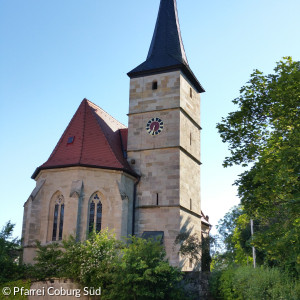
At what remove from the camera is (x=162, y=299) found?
17234mm

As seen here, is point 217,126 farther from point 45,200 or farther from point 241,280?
point 45,200

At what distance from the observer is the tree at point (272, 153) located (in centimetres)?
1476

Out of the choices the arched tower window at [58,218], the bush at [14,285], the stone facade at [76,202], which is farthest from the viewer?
the arched tower window at [58,218]

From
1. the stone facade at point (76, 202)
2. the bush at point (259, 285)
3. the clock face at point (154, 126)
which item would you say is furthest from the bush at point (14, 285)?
the clock face at point (154, 126)

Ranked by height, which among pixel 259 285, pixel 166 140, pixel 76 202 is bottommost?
pixel 259 285

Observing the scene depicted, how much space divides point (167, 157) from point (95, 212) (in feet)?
17.5

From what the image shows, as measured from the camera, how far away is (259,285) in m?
13.3

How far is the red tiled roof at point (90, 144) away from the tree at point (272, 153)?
26.7ft

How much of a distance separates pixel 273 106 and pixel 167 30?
1481cm

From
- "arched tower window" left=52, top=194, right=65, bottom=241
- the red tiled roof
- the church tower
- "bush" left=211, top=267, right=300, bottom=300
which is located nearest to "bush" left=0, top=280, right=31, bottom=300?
"arched tower window" left=52, top=194, right=65, bottom=241

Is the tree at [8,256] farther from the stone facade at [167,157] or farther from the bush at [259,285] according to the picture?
the bush at [259,285]

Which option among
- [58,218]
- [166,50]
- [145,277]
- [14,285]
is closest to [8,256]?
[14,285]

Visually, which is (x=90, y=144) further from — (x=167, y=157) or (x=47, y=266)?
(x=47, y=266)

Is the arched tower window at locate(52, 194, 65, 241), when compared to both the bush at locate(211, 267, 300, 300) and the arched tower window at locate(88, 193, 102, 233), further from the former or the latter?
the bush at locate(211, 267, 300, 300)
